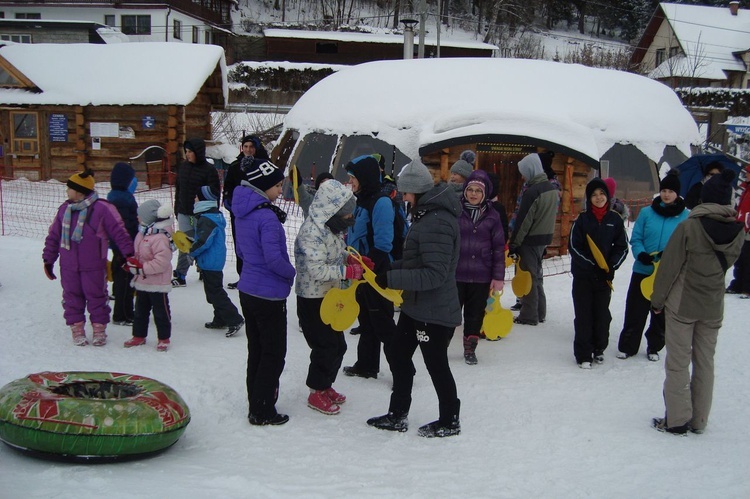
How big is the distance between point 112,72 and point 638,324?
55.0ft

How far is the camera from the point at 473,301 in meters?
5.92

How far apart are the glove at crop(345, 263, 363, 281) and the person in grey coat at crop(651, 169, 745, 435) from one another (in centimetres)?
210

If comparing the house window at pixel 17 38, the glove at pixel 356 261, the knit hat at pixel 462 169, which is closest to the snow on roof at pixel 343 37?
the house window at pixel 17 38

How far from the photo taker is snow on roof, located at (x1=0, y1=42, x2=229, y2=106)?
17.6 m

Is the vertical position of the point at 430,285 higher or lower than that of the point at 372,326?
higher

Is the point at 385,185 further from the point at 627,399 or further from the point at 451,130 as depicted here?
the point at 451,130

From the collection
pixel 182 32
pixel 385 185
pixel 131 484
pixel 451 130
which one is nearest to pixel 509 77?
pixel 451 130

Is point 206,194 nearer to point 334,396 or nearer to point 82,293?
point 82,293

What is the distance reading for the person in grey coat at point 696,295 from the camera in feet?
14.2

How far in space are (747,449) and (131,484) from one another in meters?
3.88

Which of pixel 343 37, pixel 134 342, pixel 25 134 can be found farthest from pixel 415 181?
pixel 343 37

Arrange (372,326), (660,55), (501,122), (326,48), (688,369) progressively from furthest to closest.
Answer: (660,55)
(326,48)
(501,122)
(372,326)
(688,369)

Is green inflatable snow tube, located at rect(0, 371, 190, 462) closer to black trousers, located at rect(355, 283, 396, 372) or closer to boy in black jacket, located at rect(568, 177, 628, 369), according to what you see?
black trousers, located at rect(355, 283, 396, 372)

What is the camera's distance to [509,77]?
1247 cm
